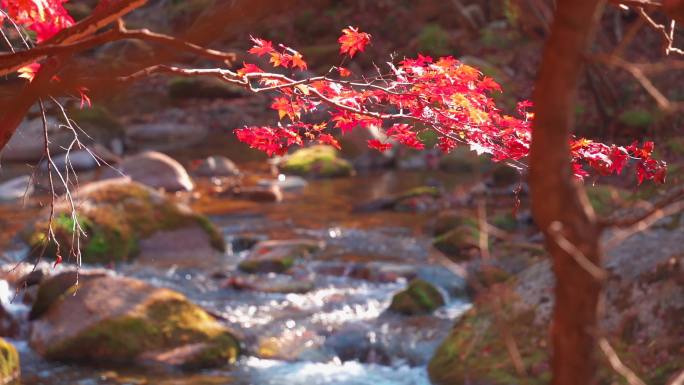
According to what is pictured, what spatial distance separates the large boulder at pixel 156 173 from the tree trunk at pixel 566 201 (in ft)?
47.0

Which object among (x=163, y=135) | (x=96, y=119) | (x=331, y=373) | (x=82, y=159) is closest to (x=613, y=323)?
(x=331, y=373)

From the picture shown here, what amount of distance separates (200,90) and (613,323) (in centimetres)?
2089

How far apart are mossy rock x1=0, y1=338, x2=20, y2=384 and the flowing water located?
0.34 feet

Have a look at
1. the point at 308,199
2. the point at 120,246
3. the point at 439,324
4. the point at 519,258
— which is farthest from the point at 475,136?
the point at 308,199

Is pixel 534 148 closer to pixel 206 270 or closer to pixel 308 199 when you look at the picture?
pixel 206 270

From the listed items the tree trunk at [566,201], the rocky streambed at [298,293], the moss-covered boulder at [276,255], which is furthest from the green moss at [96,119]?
the tree trunk at [566,201]

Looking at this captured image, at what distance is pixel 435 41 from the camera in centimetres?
2502

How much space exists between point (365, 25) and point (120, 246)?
18659mm

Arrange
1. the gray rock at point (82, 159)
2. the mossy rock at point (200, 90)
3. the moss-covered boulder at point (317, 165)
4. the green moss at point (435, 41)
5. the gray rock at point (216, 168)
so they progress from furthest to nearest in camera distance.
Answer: the mossy rock at point (200, 90)
the green moss at point (435, 41)
the gray rock at point (82, 159)
the moss-covered boulder at point (317, 165)
the gray rock at point (216, 168)

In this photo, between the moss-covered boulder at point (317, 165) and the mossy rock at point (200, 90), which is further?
the mossy rock at point (200, 90)

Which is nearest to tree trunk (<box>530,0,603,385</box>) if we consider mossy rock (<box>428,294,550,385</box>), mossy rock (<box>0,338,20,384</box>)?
mossy rock (<box>428,294,550,385</box>)

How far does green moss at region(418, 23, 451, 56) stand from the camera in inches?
980

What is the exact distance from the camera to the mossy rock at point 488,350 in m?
6.73

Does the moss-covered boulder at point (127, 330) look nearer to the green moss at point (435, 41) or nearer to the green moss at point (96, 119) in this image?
the green moss at point (96, 119)
